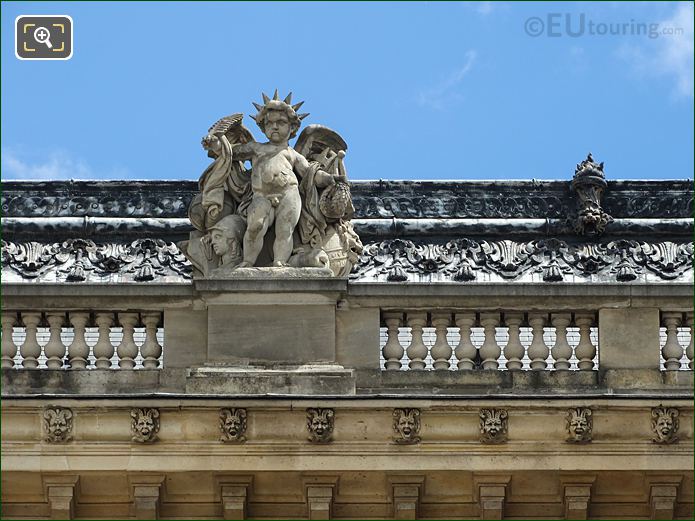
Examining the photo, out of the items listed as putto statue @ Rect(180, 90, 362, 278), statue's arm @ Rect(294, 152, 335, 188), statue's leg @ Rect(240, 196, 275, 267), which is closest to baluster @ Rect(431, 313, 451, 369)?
putto statue @ Rect(180, 90, 362, 278)

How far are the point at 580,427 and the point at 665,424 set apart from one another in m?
0.80

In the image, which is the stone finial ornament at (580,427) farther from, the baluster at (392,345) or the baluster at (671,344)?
the baluster at (392,345)

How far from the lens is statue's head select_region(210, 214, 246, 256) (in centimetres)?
2914

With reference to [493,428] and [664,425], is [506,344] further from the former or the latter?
[664,425]

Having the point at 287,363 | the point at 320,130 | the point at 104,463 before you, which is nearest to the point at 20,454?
the point at 104,463

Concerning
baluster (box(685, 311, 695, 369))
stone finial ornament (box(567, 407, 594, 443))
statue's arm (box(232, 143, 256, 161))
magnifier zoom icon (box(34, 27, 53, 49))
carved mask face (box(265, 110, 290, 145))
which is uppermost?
magnifier zoom icon (box(34, 27, 53, 49))

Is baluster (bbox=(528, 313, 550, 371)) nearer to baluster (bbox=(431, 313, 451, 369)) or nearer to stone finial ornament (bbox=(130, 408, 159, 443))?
baluster (bbox=(431, 313, 451, 369))

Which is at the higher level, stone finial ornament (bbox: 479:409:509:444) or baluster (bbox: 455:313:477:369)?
baluster (bbox: 455:313:477:369)

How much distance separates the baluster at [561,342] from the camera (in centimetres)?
2869

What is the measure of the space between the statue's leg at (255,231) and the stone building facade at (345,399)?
38 centimetres

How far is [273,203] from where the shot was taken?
29.3m

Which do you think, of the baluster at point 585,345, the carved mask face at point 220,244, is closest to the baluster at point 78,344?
the carved mask face at point 220,244

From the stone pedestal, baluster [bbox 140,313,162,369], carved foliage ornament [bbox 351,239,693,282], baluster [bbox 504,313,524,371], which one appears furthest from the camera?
carved foliage ornament [bbox 351,239,693,282]

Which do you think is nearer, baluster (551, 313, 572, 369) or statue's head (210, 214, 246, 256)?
baluster (551, 313, 572, 369)
